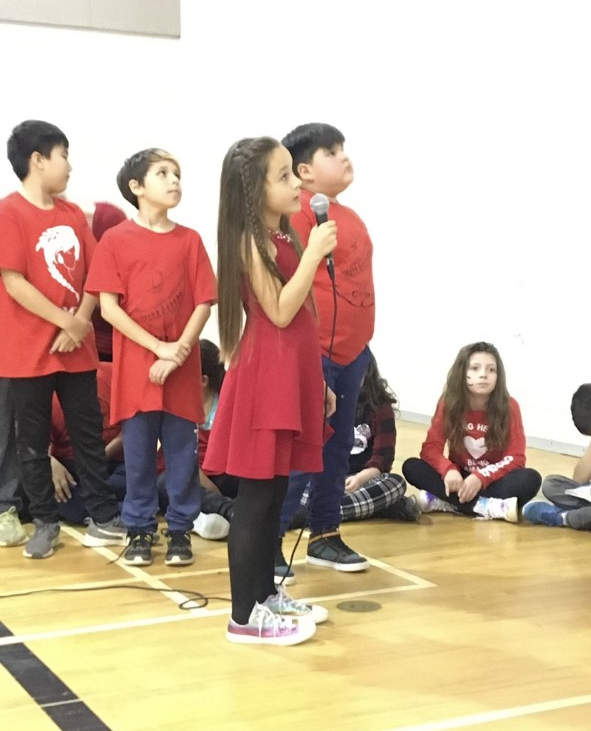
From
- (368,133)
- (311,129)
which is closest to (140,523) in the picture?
(311,129)

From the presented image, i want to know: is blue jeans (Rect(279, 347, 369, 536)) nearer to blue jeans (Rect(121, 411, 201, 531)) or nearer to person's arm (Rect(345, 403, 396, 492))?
blue jeans (Rect(121, 411, 201, 531))

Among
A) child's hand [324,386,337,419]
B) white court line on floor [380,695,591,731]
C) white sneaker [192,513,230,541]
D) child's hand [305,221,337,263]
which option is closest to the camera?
white court line on floor [380,695,591,731]

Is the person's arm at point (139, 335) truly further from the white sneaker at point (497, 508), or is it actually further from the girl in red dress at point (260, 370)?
the white sneaker at point (497, 508)

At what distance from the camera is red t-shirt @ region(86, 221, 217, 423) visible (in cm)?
323

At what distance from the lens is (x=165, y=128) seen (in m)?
7.51

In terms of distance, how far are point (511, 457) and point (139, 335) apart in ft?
4.84

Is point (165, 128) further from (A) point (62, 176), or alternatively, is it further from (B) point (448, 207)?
(A) point (62, 176)

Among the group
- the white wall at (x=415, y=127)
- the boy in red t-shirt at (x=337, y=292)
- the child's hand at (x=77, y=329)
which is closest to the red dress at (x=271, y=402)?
the boy in red t-shirt at (x=337, y=292)

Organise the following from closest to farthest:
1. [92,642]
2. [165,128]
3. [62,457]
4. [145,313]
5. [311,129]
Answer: [92,642] → [311,129] → [145,313] → [62,457] → [165,128]

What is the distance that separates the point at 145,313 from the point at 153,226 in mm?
266

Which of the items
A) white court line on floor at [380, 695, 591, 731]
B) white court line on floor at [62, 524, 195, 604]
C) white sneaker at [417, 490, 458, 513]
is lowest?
white court line on floor at [380, 695, 591, 731]

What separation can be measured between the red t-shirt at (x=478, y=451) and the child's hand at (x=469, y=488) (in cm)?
5

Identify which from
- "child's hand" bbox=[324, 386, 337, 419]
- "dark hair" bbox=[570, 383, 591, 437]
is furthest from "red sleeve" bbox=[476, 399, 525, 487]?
"child's hand" bbox=[324, 386, 337, 419]

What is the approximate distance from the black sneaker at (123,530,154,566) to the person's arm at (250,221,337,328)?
1060 mm
